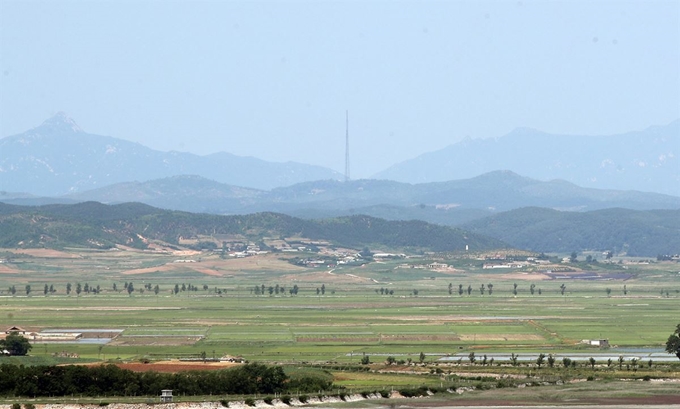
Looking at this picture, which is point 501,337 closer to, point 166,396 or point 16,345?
point 16,345

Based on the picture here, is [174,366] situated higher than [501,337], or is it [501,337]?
[501,337]

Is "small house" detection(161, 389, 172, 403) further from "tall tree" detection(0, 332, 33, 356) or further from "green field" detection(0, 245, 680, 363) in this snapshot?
"tall tree" detection(0, 332, 33, 356)

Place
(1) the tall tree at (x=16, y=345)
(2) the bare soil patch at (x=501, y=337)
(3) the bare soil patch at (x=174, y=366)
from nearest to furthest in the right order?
(3) the bare soil patch at (x=174, y=366) → (1) the tall tree at (x=16, y=345) → (2) the bare soil patch at (x=501, y=337)

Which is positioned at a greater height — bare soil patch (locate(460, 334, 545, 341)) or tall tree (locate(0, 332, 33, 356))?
bare soil patch (locate(460, 334, 545, 341))

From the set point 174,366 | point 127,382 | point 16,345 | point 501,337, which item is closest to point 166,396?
point 127,382

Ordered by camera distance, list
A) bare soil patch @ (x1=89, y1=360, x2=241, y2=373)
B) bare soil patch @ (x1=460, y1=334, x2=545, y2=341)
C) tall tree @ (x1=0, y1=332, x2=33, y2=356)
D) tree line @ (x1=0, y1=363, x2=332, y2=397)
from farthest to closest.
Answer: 1. bare soil patch @ (x1=460, y1=334, x2=545, y2=341)
2. tall tree @ (x1=0, y1=332, x2=33, y2=356)
3. bare soil patch @ (x1=89, y1=360, x2=241, y2=373)
4. tree line @ (x1=0, y1=363, x2=332, y2=397)

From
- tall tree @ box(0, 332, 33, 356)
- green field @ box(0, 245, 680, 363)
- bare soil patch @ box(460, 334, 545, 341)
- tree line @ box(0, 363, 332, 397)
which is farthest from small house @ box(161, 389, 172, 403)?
bare soil patch @ box(460, 334, 545, 341)

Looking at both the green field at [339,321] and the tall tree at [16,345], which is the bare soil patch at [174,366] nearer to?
the green field at [339,321]

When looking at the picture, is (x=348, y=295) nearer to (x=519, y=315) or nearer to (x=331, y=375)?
(x=519, y=315)

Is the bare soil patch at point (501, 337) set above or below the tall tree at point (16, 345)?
above

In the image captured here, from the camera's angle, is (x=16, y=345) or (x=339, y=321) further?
(x=339, y=321)

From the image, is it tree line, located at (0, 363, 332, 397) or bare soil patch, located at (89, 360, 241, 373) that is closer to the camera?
tree line, located at (0, 363, 332, 397)

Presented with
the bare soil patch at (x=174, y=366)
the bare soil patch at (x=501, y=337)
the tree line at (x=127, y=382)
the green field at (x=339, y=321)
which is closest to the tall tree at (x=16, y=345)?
the green field at (x=339, y=321)

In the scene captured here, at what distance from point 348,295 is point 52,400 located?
12408 cm
